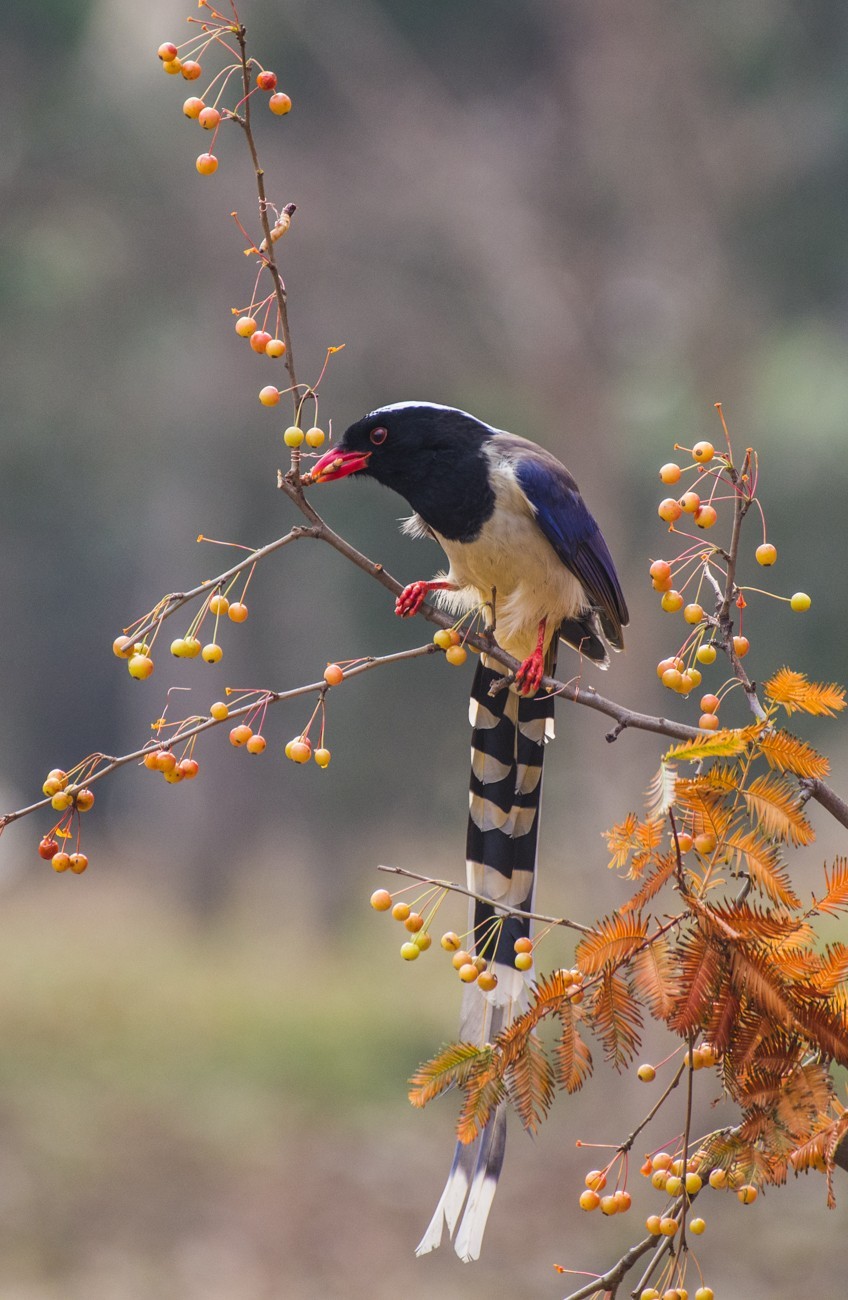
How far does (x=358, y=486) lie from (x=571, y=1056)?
8.69 meters

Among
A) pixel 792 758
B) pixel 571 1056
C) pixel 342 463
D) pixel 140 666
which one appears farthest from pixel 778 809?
pixel 342 463

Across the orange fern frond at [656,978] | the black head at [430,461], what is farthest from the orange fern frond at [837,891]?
the black head at [430,461]

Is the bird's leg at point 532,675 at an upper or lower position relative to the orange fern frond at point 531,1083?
upper

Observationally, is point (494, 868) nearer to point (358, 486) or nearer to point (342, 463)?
point (342, 463)

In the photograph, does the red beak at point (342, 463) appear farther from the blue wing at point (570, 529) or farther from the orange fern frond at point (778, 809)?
the orange fern frond at point (778, 809)

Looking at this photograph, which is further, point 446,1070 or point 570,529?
point 570,529

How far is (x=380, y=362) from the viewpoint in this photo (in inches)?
333

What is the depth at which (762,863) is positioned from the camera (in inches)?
49.7

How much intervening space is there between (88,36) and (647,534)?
15.7 ft

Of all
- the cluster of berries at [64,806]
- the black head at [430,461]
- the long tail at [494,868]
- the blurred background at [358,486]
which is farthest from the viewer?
the blurred background at [358,486]

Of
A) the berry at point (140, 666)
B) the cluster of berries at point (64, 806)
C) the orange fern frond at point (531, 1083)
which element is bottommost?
the orange fern frond at point (531, 1083)

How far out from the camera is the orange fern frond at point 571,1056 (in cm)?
126

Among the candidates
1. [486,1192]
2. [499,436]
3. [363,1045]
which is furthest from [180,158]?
[486,1192]

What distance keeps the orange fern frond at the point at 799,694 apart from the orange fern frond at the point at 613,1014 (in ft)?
0.98
